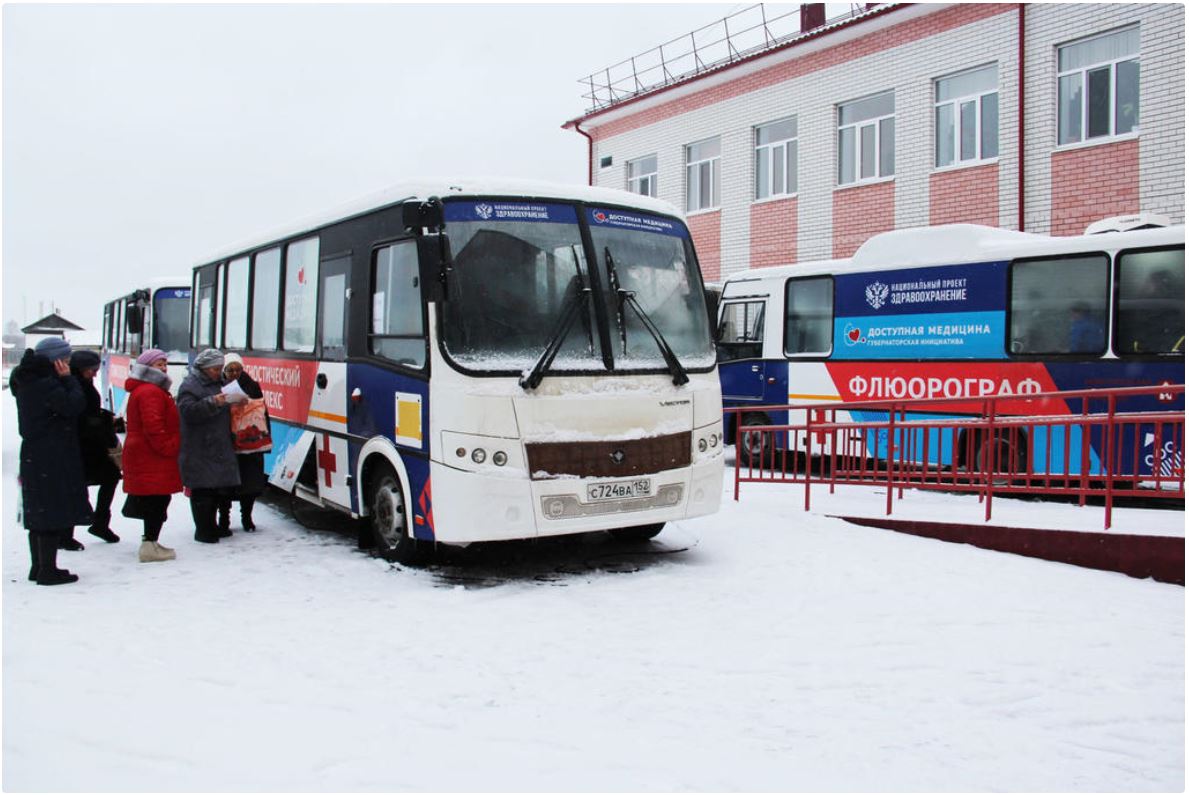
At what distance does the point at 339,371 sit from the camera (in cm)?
815

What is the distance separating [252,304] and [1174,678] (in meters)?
8.73

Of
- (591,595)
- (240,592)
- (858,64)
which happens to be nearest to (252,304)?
(240,592)

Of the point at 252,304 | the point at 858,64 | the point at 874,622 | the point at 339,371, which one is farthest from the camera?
the point at 858,64

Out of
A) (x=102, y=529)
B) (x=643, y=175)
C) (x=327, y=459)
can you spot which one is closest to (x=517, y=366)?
(x=327, y=459)

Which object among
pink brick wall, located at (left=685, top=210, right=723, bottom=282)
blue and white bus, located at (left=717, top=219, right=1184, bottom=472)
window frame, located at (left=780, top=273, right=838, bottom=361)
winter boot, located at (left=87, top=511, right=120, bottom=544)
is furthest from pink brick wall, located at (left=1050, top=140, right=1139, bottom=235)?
winter boot, located at (left=87, top=511, right=120, bottom=544)

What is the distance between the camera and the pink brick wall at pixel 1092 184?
15.6 meters

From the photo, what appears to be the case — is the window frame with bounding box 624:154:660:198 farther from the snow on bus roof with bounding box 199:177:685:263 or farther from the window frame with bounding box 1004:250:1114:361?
the snow on bus roof with bounding box 199:177:685:263

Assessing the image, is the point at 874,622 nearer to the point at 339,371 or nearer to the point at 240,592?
the point at 240,592

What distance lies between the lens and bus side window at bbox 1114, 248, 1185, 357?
10.4 metres

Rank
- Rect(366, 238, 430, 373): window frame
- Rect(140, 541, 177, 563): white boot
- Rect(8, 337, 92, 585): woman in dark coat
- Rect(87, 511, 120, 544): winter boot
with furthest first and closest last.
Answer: Rect(87, 511, 120, 544): winter boot
Rect(140, 541, 177, 563): white boot
Rect(366, 238, 430, 373): window frame
Rect(8, 337, 92, 585): woman in dark coat

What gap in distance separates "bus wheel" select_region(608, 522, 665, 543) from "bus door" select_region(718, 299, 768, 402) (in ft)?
21.5

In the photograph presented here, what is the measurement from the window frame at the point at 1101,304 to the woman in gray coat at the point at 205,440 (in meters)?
8.44

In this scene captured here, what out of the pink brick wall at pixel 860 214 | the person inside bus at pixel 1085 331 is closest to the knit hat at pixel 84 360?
the person inside bus at pixel 1085 331

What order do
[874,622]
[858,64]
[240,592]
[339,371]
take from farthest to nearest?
1. [858,64]
2. [339,371]
3. [240,592]
4. [874,622]
